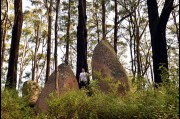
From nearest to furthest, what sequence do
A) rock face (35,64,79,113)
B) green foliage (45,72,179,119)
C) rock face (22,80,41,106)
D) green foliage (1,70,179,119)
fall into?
1. green foliage (45,72,179,119)
2. green foliage (1,70,179,119)
3. rock face (22,80,41,106)
4. rock face (35,64,79,113)

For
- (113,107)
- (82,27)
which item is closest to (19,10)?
(82,27)

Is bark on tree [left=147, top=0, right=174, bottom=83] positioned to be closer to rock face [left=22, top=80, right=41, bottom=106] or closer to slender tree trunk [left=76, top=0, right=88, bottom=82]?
rock face [left=22, top=80, right=41, bottom=106]

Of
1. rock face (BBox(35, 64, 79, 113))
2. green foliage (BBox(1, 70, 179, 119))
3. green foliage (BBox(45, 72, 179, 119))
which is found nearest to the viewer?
green foliage (BBox(45, 72, 179, 119))

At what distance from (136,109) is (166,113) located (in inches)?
32.5

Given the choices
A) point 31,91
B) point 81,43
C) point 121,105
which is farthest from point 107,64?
point 121,105

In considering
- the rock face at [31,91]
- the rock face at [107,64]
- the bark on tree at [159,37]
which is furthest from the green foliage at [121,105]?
the rock face at [107,64]

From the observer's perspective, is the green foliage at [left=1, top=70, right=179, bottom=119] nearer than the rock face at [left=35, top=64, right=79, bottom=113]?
Yes

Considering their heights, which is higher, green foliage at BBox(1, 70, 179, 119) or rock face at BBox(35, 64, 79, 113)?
rock face at BBox(35, 64, 79, 113)

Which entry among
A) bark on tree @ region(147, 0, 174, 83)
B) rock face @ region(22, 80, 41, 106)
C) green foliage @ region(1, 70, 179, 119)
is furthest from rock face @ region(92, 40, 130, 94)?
green foliage @ region(1, 70, 179, 119)

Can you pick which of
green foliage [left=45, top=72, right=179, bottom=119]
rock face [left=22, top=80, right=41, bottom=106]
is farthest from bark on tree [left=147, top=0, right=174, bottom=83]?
rock face [left=22, top=80, right=41, bottom=106]

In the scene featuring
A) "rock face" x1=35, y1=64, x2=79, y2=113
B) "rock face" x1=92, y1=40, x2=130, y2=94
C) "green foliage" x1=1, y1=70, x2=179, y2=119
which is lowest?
"green foliage" x1=1, y1=70, x2=179, y2=119

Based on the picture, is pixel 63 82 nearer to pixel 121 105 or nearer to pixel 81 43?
pixel 81 43

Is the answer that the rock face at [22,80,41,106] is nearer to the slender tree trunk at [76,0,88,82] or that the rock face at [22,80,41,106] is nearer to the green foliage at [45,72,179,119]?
the slender tree trunk at [76,0,88,82]

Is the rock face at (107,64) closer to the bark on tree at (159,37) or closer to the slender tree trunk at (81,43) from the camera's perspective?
the slender tree trunk at (81,43)
